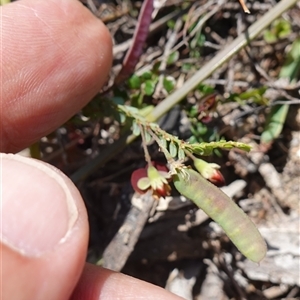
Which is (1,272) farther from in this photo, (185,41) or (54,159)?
(185,41)

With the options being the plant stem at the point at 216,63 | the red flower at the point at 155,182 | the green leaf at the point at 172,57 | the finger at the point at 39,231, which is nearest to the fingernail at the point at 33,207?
the finger at the point at 39,231

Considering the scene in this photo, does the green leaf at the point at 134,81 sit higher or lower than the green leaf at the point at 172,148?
lower

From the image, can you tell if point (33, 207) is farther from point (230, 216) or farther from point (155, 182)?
point (230, 216)

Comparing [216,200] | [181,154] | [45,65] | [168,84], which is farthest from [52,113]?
[216,200]

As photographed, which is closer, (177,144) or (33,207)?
(33,207)

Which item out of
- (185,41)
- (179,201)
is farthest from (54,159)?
(185,41)

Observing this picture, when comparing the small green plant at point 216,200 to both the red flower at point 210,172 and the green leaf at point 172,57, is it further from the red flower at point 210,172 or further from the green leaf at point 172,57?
the green leaf at point 172,57

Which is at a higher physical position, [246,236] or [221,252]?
[246,236]
